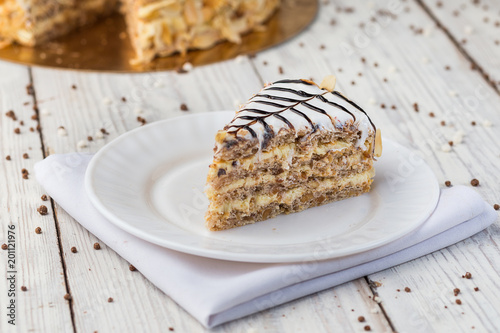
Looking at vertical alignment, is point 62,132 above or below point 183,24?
above

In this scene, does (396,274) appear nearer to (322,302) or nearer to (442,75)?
(322,302)

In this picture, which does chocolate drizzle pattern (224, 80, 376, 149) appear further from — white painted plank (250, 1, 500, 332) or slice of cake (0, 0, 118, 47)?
slice of cake (0, 0, 118, 47)

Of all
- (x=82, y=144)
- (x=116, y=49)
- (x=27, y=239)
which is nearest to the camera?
(x=27, y=239)

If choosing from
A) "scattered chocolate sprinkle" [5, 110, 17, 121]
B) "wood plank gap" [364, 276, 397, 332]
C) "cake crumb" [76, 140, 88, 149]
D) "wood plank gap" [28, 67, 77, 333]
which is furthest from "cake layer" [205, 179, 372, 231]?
"scattered chocolate sprinkle" [5, 110, 17, 121]

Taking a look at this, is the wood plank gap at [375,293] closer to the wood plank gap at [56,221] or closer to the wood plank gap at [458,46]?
the wood plank gap at [56,221]

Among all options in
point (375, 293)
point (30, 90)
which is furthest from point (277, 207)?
point (30, 90)

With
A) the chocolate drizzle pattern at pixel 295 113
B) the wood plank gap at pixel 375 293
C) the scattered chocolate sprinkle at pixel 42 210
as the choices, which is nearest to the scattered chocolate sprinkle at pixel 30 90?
the scattered chocolate sprinkle at pixel 42 210

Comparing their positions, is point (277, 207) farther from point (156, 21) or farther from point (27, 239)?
point (156, 21)
